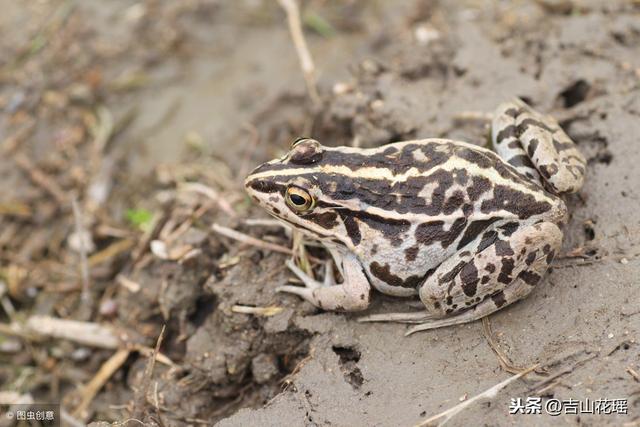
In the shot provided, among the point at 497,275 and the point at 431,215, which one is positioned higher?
the point at 431,215

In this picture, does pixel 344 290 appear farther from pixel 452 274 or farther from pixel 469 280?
pixel 469 280

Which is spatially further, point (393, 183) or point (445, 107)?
point (445, 107)

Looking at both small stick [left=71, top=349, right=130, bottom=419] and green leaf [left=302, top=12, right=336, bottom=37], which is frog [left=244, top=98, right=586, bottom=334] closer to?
small stick [left=71, top=349, right=130, bottom=419]

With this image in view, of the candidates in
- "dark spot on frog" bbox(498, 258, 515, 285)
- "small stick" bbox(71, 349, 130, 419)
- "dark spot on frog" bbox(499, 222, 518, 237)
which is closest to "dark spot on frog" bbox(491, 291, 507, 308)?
"dark spot on frog" bbox(498, 258, 515, 285)

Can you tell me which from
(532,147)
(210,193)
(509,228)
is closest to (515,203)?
(509,228)

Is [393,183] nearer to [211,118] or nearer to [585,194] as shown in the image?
[585,194]

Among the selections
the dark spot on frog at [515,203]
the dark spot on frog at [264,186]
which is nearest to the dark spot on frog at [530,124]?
the dark spot on frog at [515,203]

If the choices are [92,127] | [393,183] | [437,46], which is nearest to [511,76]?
[437,46]
